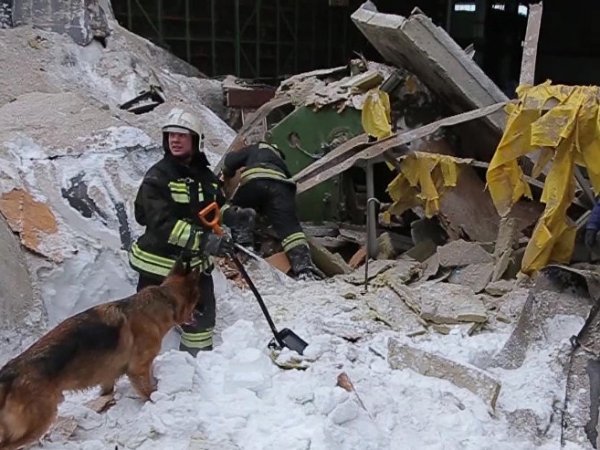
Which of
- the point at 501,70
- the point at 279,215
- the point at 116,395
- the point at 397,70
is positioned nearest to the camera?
the point at 116,395

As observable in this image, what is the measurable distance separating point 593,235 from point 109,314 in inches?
113

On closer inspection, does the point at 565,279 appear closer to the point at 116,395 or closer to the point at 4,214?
the point at 116,395

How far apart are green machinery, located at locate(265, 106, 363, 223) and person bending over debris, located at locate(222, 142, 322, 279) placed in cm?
94

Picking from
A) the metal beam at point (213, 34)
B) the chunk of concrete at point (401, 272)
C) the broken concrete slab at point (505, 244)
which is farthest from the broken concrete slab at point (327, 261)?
the metal beam at point (213, 34)

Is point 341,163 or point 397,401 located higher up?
point 341,163

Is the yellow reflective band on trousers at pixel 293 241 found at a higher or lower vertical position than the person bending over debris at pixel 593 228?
lower

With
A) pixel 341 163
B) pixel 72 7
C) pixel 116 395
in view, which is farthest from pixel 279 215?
pixel 72 7

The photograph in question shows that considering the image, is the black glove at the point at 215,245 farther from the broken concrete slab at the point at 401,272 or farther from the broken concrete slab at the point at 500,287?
the broken concrete slab at the point at 500,287

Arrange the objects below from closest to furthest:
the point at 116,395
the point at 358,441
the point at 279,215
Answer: the point at 358,441 < the point at 116,395 < the point at 279,215

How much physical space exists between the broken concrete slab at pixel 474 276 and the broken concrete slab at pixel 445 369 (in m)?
1.34

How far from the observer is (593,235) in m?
4.51

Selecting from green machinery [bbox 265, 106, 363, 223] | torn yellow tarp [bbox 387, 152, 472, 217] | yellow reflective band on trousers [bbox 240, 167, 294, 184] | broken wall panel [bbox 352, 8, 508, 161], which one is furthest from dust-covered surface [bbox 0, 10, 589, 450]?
broken wall panel [bbox 352, 8, 508, 161]

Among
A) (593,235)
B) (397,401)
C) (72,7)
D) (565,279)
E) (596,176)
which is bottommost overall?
(397,401)

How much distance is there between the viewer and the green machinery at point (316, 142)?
6797mm
